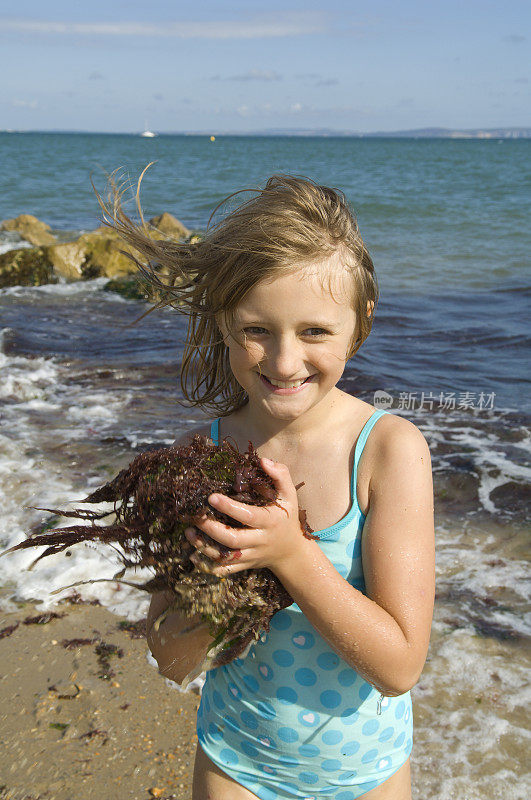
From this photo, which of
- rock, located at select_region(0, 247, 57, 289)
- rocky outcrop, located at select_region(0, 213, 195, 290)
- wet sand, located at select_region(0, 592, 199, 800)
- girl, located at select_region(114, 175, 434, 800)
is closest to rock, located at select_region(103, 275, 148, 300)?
rocky outcrop, located at select_region(0, 213, 195, 290)

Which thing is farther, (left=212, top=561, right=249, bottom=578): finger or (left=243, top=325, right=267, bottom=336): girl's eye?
(left=243, top=325, right=267, bottom=336): girl's eye

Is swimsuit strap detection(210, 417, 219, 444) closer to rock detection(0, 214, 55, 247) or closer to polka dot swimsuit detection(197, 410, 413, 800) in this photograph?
polka dot swimsuit detection(197, 410, 413, 800)

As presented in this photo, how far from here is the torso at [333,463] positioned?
213 centimetres

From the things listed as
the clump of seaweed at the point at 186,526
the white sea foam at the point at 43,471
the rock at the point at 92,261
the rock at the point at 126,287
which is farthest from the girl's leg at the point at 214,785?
the rock at the point at 92,261

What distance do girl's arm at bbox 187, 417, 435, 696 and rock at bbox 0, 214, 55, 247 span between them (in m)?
21.9

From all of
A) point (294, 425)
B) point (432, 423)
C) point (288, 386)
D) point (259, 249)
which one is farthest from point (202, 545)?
point (432, 423)

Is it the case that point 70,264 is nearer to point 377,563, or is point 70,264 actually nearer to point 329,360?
point 329,360

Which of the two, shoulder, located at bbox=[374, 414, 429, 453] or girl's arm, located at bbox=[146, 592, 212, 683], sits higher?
shoulder, located at bbox=[374, 414, 429, 453]

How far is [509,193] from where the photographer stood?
3719 centimetres

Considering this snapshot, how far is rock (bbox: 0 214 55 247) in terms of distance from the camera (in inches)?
885

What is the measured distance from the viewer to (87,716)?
363 cm

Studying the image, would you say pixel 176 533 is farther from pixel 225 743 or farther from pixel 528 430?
pixel 528 430

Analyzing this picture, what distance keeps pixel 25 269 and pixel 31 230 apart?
6884 mm

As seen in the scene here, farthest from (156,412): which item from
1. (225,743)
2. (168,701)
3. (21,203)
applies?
(21,203)
